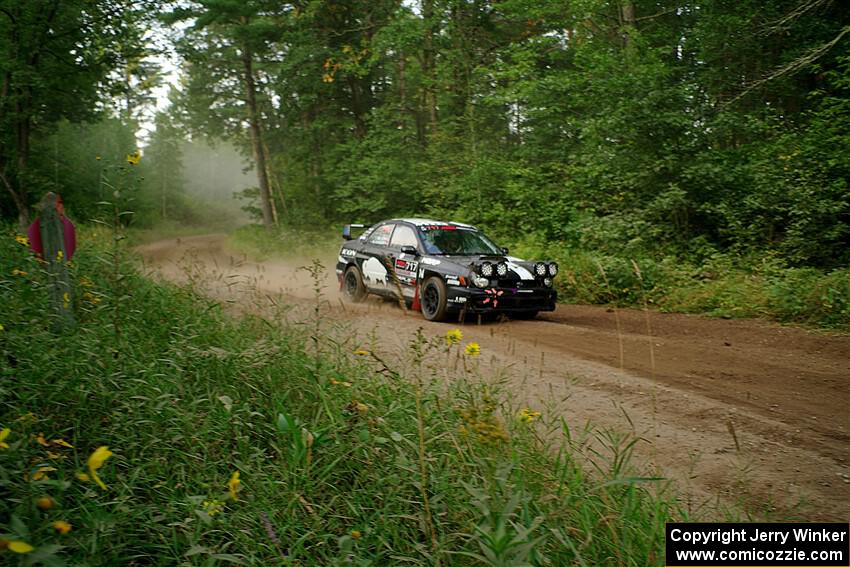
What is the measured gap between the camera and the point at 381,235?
11.5m

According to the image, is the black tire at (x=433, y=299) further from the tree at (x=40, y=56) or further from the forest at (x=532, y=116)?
the tree at (x=40, y=56)

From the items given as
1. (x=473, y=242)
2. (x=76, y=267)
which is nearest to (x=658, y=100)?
(x=473, y=242)

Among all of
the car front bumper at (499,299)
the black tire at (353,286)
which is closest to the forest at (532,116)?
the car front bumper at (499,299)

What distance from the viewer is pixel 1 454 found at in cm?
263

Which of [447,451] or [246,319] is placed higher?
[246,319]

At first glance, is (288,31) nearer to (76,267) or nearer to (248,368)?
(76,267)

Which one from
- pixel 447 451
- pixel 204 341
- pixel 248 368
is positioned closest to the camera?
pixel 447 451

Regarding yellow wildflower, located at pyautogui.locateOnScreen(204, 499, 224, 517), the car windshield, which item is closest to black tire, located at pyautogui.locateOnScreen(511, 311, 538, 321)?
A: the car windshield

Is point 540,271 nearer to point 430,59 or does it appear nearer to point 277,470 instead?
point 277,470

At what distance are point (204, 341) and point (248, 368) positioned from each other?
1042 millimetres

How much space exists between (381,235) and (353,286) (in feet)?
4.06

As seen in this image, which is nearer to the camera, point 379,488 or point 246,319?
point 379,488

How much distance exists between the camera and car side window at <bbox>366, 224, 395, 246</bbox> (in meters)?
11.3

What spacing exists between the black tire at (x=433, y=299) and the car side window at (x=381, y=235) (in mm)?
1892
